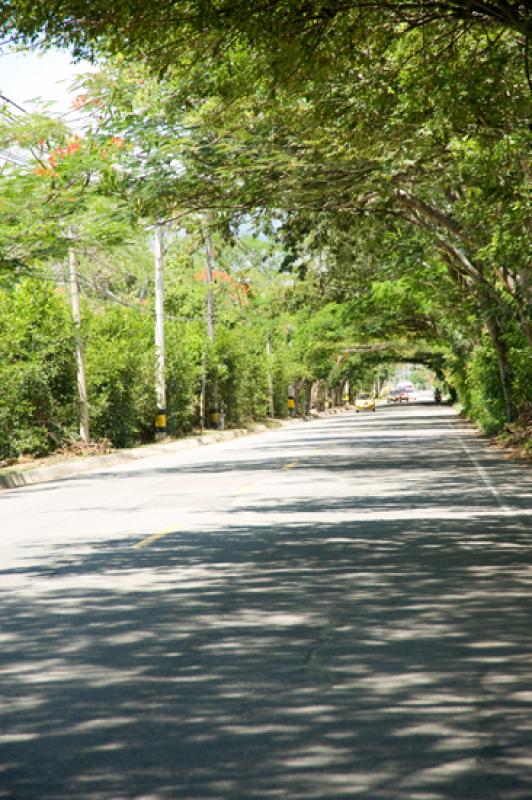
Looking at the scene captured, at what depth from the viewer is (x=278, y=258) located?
4531 centimetres

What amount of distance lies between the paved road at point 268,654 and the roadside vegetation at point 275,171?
5032mm

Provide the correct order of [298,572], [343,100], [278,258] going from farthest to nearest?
[278,258] < [343,100] < [298,572]

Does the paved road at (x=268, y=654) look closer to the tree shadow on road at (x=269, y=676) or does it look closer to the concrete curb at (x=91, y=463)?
the tree shadow on road at (x=269, y=676)

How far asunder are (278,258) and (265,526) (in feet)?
108

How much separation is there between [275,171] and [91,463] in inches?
511

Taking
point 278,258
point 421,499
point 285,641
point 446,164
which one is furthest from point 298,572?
point 278,258

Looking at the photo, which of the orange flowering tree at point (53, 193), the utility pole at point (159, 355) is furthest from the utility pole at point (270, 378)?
the orange flowering tree at point (53, 193)

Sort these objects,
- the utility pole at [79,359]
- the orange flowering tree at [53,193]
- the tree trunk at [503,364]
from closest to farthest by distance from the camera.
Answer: the orange flowering tree at [53,193], the utility pole at [79,359], the tree trunk at [503,364]

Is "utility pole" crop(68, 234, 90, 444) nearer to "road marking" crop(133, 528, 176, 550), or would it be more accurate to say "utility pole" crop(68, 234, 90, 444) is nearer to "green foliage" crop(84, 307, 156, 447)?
"green foliage" crop(84, 307, 156, 447)

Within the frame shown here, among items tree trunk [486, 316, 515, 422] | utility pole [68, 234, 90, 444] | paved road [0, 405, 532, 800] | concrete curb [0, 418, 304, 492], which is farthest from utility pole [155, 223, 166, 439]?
paved road [0, 405, 532, 800]

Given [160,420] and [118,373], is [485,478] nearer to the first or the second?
[118,373]

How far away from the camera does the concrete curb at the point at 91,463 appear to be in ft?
77.1

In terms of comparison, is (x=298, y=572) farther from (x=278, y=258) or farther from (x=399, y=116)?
(x=278, y=258)

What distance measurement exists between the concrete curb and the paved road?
869cm
